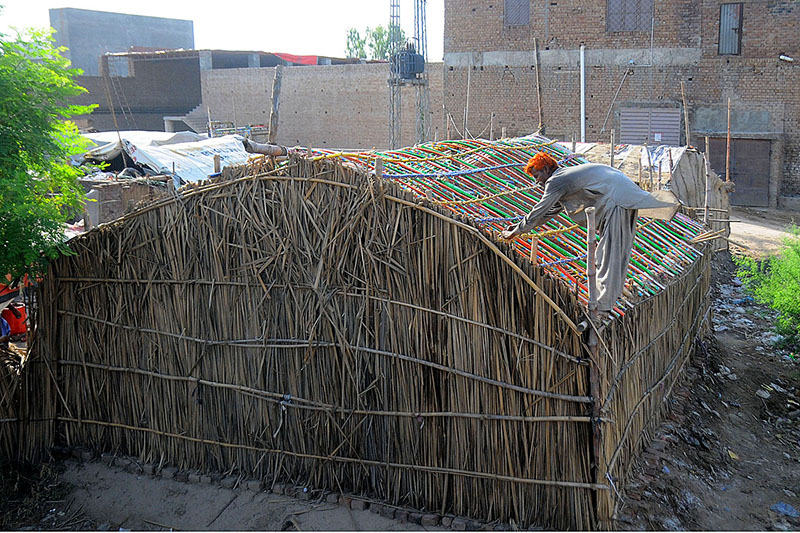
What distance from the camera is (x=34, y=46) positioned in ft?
22.1

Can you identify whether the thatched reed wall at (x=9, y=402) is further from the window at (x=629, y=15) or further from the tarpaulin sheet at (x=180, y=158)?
the window at (x=629, y=15)

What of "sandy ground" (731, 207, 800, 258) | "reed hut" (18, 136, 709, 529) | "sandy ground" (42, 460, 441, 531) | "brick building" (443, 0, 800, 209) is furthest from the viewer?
"brick building" (443, 0, 800, 209)

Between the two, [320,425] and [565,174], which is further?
[320,425]

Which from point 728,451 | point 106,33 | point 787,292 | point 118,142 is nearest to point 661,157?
point 787,292

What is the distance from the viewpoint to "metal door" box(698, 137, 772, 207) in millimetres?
21344

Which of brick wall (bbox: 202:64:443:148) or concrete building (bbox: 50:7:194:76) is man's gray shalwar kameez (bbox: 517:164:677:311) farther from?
concrete building (bbox: 50:7:194:76)

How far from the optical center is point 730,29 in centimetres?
2139

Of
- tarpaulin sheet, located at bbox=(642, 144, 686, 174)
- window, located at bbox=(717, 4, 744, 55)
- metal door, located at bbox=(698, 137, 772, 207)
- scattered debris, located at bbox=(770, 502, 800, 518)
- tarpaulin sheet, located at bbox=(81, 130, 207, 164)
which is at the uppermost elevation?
window, located at bbox=(717, 4, 744, 55)

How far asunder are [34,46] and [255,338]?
3.31 m

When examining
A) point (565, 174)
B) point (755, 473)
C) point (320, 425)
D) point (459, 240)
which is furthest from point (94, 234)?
point (755, 473)

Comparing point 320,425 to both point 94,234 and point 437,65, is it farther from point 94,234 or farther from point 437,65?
point 437,65

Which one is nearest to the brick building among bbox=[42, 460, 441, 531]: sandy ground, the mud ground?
the mud ground

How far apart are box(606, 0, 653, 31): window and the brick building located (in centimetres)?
3

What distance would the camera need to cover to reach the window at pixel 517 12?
23.5 meters
